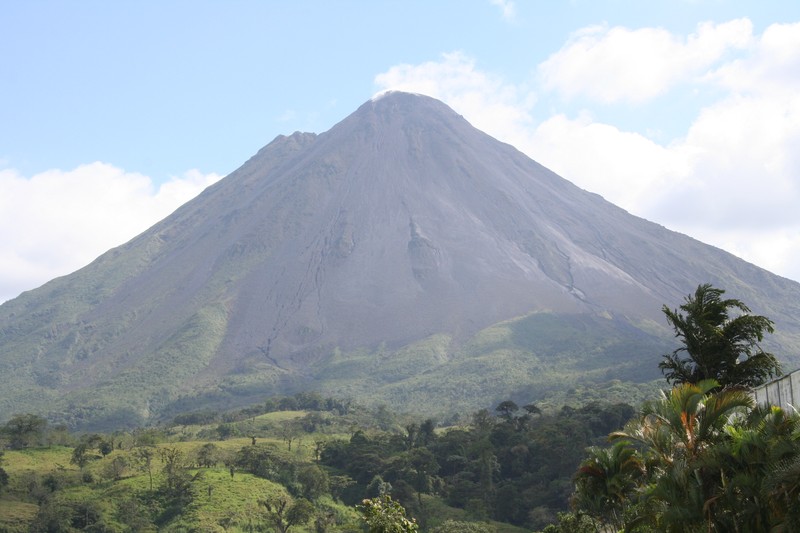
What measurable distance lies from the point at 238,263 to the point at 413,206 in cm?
4431

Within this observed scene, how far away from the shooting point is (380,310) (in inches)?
6166

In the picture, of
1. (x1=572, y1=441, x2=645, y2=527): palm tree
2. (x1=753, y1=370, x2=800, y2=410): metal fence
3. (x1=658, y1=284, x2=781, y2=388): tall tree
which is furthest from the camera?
(x1=658, y1=284, x2=781, y2=388): tall tree

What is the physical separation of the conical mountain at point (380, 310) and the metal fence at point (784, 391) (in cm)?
9445

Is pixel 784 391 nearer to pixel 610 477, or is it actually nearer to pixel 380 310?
pixel 610 477

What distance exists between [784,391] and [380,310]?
468ft

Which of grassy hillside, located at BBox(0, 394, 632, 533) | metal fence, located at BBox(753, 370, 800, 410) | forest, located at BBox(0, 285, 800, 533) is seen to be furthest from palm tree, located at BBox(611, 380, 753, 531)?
grassy hillside, located at BBox(0, 394, 632, 533)

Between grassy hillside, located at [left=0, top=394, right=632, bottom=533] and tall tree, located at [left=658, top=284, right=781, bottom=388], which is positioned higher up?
tall tree, located at [left=658, top=284, right=781, bottom=388]

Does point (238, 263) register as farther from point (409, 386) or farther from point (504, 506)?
point (504, 506)

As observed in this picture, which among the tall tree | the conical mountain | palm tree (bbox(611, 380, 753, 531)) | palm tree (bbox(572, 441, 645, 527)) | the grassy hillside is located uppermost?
the conical mountain

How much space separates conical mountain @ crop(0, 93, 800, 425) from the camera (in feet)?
411

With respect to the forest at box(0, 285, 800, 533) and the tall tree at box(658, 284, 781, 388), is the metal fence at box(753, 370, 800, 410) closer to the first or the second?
the forest at box(0, 285, 800, 533)

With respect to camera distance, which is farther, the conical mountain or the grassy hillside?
the conical mountain

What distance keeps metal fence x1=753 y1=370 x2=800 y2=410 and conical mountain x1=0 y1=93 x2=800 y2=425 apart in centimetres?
9445

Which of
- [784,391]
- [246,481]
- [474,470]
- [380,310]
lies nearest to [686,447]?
[784,391]
